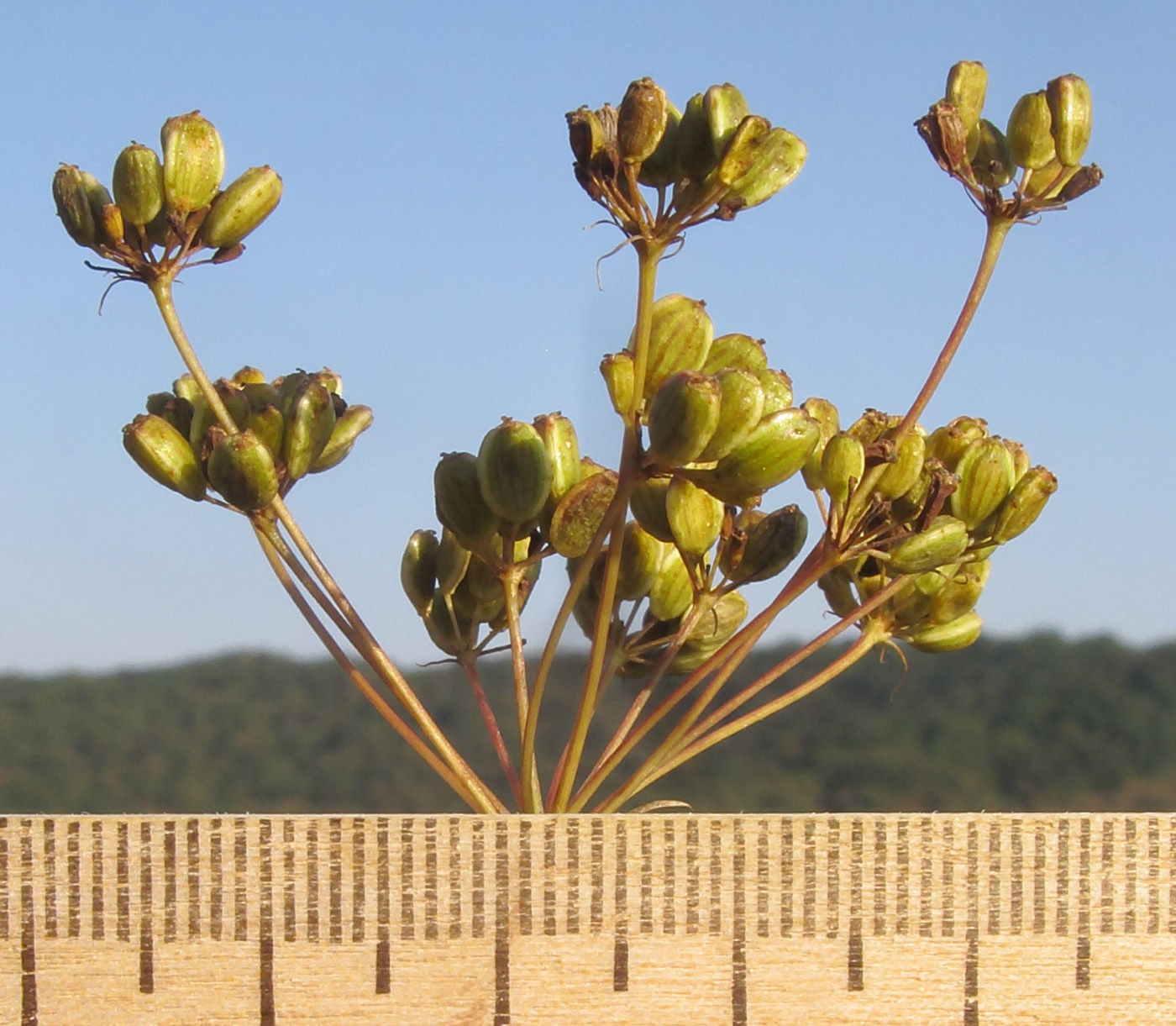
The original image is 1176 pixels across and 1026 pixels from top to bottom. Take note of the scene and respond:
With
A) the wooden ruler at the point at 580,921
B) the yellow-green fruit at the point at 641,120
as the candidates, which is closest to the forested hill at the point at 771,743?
the wooden ruler at the point at 580,921

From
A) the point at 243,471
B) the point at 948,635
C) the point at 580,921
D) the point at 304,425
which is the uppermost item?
the point at 304,425

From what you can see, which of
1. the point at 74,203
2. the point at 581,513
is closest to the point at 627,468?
the point at 581,513

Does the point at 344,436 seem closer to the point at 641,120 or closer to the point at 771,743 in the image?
the point at 641,120

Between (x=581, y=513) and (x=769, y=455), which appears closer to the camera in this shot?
(x=769, y=455)

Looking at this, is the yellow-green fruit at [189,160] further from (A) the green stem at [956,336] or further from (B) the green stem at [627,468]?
(A) the green stem at [956,336]

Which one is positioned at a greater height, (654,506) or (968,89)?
(968,89)

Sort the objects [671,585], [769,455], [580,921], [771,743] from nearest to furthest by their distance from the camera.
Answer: [769,455] < [580,921] < [671,585] < [771,743]

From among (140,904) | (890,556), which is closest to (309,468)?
(140,904)

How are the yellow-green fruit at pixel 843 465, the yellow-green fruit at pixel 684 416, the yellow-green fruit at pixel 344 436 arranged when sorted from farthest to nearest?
the yellow-green fruit at pixel 344 436
the yellow-green fruit at pixel 843 465
the yellow-green fruit at pixel 684 416
